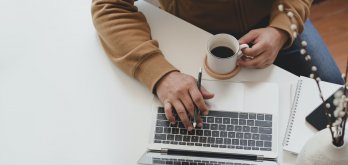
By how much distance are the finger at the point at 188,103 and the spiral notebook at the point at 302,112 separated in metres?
0.22

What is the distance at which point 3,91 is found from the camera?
106 centimetres

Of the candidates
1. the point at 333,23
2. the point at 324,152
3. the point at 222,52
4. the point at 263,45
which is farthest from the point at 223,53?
the point at 333,23

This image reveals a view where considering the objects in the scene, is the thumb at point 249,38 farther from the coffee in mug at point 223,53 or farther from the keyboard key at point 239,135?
the keyboard key at point 239,135

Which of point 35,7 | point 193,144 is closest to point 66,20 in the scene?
point 35,7

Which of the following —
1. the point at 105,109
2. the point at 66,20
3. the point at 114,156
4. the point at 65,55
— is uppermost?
the point at 66,20

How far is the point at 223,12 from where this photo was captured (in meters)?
1.20

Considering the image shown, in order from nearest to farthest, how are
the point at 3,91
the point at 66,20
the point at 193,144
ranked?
1. the point at 193,144
2. the point at 3,91
3. the point at 66,20

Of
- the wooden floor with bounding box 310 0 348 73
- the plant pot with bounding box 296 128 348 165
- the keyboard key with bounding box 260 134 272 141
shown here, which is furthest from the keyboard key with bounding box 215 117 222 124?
the wooden floor with bounding box 310 0 348 73

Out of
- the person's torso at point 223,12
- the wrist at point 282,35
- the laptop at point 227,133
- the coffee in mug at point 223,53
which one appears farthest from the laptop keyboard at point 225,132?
the person's torso at point 223,12

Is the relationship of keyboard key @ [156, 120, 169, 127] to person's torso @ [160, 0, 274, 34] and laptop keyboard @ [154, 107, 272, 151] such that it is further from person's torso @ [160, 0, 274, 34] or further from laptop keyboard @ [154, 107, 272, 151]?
person's torso @ [160, 0, 274, 34]

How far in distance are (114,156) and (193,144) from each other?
0.59 feet

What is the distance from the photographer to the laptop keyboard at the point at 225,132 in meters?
0.94

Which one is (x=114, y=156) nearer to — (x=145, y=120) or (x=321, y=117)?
(x=145, y=120)

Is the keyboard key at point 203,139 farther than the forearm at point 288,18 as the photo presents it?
No
